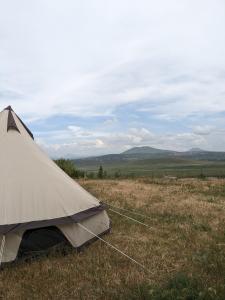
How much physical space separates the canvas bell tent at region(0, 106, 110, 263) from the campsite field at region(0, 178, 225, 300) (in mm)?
514

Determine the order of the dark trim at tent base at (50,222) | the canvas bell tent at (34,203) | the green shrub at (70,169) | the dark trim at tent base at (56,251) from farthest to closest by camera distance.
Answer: the green shrub at (70,169), the dark trim at tent base at (56,251), the canvas bell tent at (34,203), the dark trim at tent base at (50,222)

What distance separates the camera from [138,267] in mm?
8016

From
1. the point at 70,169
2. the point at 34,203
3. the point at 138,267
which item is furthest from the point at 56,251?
the point at 70,169

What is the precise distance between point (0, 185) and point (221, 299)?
17.8ft

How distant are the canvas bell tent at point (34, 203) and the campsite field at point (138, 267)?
0.51 metres

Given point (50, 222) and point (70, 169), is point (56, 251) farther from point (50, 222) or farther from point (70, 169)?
point (70, 169)

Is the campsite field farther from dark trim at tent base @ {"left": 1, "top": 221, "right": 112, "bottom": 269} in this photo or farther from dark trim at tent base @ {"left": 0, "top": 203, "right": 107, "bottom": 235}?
dark trim at tent base @ {"left": 0, "top": 203, "right": 107, "bottom": 235}

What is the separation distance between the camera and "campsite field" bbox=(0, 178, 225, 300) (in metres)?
6.59

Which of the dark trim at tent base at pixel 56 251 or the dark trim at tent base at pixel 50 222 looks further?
the dark trim at tent base at pixel 56 251

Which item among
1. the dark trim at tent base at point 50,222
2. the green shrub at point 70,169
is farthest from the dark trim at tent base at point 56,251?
the green shrub at point 70,169

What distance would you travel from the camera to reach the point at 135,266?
8.07 meters

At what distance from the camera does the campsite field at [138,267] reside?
659cm

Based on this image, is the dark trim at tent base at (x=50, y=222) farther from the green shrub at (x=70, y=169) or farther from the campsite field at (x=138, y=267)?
the green shrub at (x=70, y=169)

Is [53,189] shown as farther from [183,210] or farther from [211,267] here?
[183,210]
